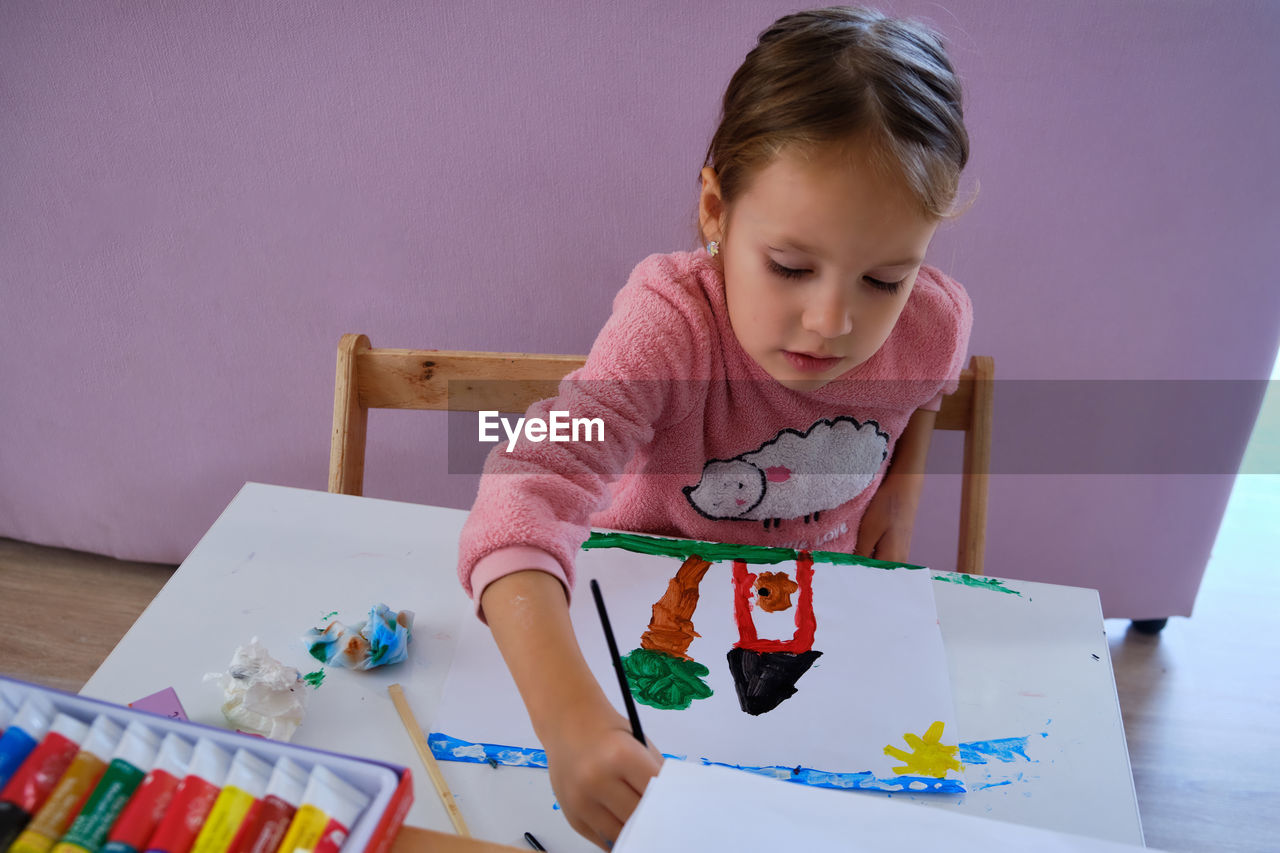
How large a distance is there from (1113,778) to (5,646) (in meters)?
1.38

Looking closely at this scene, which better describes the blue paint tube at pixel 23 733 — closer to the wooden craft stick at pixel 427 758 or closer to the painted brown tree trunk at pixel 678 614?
the wooden craft stick at pixel 427 758

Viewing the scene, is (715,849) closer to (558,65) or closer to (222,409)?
(558,65)

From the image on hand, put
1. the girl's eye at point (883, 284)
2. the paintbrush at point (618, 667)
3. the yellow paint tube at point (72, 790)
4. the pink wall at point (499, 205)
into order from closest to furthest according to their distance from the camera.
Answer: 1. the yellow paint tube at point (72, 790)
2. the paintbrush at point (618, 667)
3. the girl's eye at point (883, 284)
4. the pink wall at point (499, 205)

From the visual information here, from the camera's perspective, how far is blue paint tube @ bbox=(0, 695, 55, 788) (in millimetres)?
294

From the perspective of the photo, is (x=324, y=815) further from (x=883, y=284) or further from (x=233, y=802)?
(x=883, y=284)

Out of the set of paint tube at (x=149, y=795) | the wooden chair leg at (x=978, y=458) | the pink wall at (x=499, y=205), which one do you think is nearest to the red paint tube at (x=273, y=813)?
the set of paint tube at (x=149, y=795)

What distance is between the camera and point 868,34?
617 millimetres

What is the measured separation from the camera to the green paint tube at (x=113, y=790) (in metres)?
0.28

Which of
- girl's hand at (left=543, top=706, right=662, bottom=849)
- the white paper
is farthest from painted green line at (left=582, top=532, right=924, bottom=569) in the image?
the white paper

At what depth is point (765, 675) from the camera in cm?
60

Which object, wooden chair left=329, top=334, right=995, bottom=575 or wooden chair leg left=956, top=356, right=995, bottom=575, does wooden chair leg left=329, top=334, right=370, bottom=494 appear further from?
wooden chair leg left=956, top=356, right=995, bottom=575

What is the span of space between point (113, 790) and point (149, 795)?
12 millimetres


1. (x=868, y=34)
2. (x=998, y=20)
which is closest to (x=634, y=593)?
(x=868, y=34)

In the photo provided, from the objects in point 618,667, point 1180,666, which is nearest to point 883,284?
point 618,667
